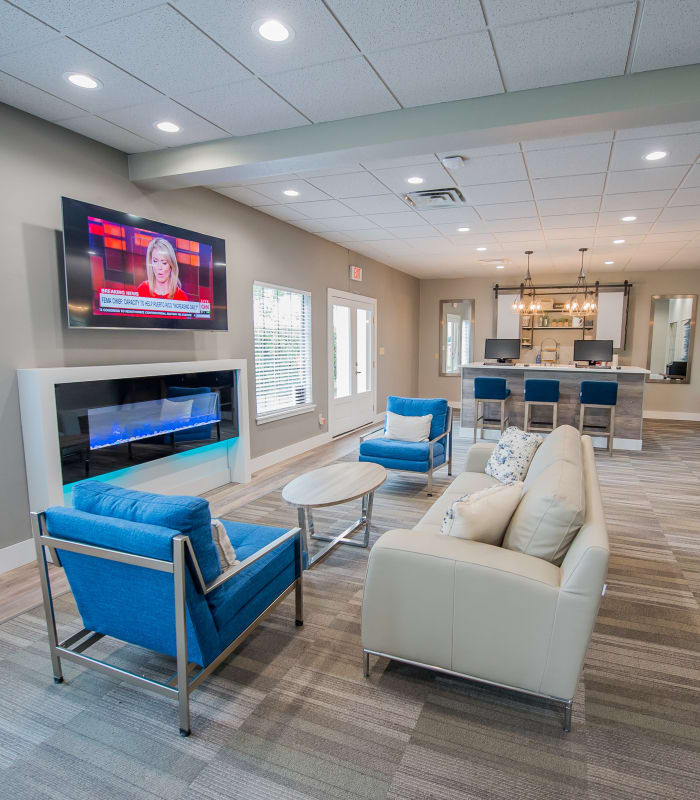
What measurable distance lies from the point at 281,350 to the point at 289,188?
1935 mm

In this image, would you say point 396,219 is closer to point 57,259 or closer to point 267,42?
point 267,42

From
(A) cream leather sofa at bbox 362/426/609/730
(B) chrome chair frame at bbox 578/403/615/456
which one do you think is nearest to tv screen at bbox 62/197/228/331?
(A) cream leather sofa at bbox 362/426/609/730

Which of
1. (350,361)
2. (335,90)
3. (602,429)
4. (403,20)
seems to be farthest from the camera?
(350,361)

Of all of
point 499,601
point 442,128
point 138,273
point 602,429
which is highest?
point 442,128

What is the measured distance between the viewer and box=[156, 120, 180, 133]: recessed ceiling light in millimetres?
3178

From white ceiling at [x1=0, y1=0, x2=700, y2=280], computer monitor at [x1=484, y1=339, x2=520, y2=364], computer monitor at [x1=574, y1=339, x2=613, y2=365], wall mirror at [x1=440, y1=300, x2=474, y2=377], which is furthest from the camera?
wall mirror at [x1=440, y1=300, x2=474, y2=377]

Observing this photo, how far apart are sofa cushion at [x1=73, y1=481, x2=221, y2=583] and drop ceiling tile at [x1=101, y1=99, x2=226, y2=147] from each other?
7.77ft

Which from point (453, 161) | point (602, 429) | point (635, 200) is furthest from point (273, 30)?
point (602, 429)

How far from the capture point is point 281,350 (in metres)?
5.78

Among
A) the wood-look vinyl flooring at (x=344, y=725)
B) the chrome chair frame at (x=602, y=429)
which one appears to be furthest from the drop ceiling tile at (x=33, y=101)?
the chrome chair frame at (x=602, y=429)

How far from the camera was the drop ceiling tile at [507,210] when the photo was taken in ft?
16.0

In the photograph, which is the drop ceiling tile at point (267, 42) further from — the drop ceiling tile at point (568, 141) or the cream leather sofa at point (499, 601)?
the cream leather sofa at point (499, 601)

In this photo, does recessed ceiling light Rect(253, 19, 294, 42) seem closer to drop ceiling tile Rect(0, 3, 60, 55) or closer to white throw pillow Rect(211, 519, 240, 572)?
drop ceiling tile Rect(0, 3, 60, 55)

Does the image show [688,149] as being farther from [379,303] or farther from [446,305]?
[446,305]
